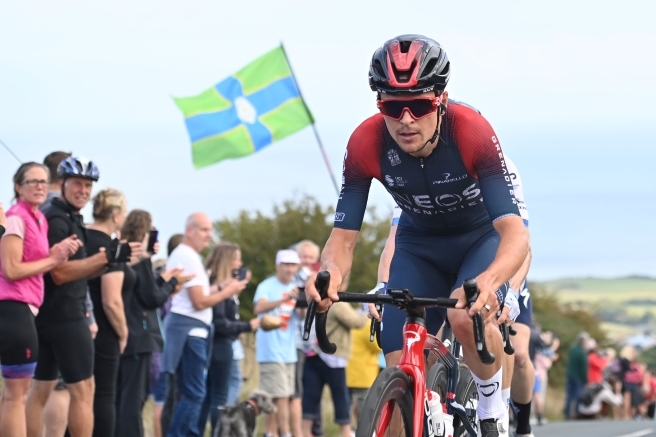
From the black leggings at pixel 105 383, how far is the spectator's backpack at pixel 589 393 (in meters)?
19.5

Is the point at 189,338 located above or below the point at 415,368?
below

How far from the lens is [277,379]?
12.8 metres

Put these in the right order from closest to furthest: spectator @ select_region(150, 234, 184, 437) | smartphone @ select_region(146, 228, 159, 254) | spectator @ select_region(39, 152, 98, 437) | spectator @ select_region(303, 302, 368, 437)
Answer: spectator @ select_region(39, 152, 98, 437) → smartphone @ select_region(146, 228, 159, 254) → spectator @ select_region(150, 234, 184, 437) → spectator @ select_region(303, 302, 368, 437)

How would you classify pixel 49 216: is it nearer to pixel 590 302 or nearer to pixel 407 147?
pixel 407 147

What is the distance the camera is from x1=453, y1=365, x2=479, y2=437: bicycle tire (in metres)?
6.84

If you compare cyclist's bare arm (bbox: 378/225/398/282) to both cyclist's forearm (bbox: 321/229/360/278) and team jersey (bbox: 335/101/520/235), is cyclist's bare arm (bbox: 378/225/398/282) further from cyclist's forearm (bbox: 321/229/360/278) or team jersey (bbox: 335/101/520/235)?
cyclist's forearm (bbox: 321/229/360/278)

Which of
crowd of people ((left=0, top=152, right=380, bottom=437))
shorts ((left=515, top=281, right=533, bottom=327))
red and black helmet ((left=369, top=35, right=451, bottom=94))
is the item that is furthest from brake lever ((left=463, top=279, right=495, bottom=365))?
shorts ((left=515, top=281, right=533, bottom=327))

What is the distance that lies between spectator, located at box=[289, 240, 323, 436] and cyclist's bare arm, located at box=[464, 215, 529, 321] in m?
6.37

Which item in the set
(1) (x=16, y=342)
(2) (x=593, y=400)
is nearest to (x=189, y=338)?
(1) (x=16, y=342)

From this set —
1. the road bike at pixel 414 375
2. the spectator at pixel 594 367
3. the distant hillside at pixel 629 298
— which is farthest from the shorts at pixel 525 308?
the distant hillside at pixel 629 298

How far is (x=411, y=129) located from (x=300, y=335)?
23.9 ft

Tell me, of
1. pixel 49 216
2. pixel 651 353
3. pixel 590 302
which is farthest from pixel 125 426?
pixel 651 353

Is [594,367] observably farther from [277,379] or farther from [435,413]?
[435,413]

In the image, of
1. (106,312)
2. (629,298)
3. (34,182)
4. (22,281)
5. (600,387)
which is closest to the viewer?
(22,281)
